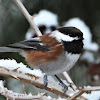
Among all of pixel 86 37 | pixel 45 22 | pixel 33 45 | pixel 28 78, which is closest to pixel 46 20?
pixel 45 22

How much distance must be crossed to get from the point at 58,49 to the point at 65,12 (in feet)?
4.16

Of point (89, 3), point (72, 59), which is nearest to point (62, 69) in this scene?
point (72, 59)

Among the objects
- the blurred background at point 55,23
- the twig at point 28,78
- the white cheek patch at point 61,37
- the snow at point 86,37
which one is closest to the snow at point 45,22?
the blurred background at point 55,23

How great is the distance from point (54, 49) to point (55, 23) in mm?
542

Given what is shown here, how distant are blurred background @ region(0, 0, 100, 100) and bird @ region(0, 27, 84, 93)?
0.35 m

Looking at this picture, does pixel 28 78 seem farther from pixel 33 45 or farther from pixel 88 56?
pixel 88 56

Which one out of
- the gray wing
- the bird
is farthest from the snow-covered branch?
the gray wing

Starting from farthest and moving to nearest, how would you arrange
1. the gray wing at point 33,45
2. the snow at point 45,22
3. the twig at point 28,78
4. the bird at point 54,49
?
the snow at point 45,22
the gray wing at point 33,45
the bird at point 54,49
the twig at point 28,78

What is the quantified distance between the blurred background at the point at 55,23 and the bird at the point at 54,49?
1.15ft

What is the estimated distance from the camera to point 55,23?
80.0 inches

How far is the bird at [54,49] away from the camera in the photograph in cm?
144

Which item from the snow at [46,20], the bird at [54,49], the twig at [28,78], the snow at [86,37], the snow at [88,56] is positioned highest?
the snow at [46,20]

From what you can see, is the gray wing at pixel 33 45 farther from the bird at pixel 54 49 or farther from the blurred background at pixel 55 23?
the blurred background at pixel 55 23

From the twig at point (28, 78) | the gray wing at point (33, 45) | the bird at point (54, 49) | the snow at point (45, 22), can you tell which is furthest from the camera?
the snow at point (45, 22)
